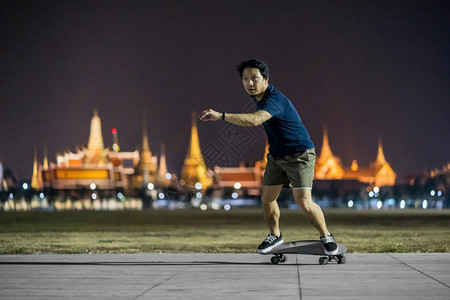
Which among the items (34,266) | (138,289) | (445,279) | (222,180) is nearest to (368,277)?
(445,279)

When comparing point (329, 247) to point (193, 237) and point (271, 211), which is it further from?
point (193, 237)

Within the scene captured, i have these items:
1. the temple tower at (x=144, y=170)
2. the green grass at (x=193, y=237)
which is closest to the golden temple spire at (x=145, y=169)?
the temple tower at (x=144, y=170)

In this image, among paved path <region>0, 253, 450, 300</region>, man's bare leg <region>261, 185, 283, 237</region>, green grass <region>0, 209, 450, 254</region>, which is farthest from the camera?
green grass <region>0, 209, 450, 254</region>

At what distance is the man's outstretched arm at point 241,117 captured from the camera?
657 cm

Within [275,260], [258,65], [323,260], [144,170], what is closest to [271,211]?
[275,260]

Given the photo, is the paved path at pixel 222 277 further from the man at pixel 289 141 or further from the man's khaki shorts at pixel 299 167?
the man's khaki shorts at pixel 299 167

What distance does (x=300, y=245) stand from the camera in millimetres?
7754

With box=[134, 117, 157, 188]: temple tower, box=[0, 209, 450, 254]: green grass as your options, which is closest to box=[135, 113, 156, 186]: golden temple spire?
box=[134, 117, 157, 188]: temple tower

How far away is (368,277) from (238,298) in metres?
1.53

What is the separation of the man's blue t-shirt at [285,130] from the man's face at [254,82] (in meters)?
0.06

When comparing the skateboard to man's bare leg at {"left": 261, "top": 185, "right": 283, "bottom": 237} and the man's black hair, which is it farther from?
the man's black hair

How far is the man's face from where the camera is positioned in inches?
295

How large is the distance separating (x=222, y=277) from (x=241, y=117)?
1370mm

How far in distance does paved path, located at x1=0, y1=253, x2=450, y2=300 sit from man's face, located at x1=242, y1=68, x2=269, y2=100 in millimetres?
1611
